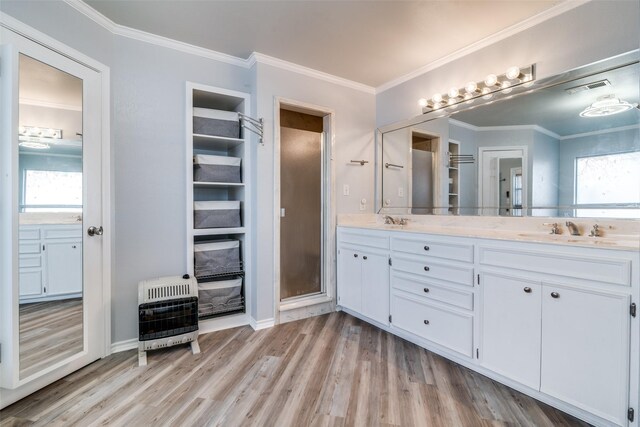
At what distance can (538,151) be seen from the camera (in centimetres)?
204

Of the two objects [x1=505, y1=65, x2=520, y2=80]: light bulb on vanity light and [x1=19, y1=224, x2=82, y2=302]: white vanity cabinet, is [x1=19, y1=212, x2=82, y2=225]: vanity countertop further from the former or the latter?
[x1=505, y1=65, x2=520, y2=80]: light bulb on vanity light

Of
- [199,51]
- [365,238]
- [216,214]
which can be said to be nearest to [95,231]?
[216,214]

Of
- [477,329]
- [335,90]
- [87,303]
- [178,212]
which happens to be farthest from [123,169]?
[477,329]

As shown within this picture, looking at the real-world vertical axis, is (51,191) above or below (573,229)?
above

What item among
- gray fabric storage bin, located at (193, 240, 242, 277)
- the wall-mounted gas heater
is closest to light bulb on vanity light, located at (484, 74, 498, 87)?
gray fabric storage bin, located at (193, 240, 242, 277)

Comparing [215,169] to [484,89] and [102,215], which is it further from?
[484,89]

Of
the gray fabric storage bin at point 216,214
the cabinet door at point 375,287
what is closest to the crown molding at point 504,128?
the cabinet door at point 375,287

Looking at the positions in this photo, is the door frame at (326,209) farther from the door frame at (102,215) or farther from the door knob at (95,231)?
the door knob at (95,231)

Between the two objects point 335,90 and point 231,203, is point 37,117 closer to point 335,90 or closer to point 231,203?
point 231,203

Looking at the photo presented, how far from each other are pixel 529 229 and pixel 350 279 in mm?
1516

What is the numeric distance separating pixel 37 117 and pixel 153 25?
1016 millimetres

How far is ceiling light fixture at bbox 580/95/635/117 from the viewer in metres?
1.67

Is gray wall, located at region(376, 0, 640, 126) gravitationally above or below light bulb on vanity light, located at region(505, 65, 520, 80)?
above

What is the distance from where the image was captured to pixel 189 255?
92.5 inches
